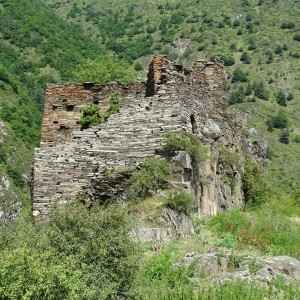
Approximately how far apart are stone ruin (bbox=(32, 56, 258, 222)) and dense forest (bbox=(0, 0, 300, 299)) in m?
0.87

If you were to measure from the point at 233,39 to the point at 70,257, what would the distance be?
70.5 meters

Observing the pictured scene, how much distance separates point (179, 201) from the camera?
622 inches

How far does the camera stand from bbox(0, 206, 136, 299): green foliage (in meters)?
10.3

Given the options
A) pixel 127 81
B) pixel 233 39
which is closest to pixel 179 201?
pixel 127 81

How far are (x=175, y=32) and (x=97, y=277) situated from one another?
243 ft

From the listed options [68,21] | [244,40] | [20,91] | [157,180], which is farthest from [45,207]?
[68,21]

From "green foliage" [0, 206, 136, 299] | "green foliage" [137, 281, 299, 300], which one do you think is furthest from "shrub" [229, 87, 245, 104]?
"green foliage" [0, 206, 136, 299]

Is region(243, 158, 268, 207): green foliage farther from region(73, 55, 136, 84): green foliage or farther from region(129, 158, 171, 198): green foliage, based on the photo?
region(73, 55, 136, 84): green foliage

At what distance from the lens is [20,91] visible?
7088cm

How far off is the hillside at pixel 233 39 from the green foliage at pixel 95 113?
34862 millimetres

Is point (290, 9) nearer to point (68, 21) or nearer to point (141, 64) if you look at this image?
point (141, 64)

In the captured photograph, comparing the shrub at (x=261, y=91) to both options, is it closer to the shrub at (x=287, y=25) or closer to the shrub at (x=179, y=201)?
the shrub at (x=287, y=25)

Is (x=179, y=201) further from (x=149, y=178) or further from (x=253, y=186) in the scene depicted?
(x=253, y=186)

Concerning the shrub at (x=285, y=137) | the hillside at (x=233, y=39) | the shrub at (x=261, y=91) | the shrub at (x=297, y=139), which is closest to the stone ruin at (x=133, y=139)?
the hillside at (x=233, y=39)
